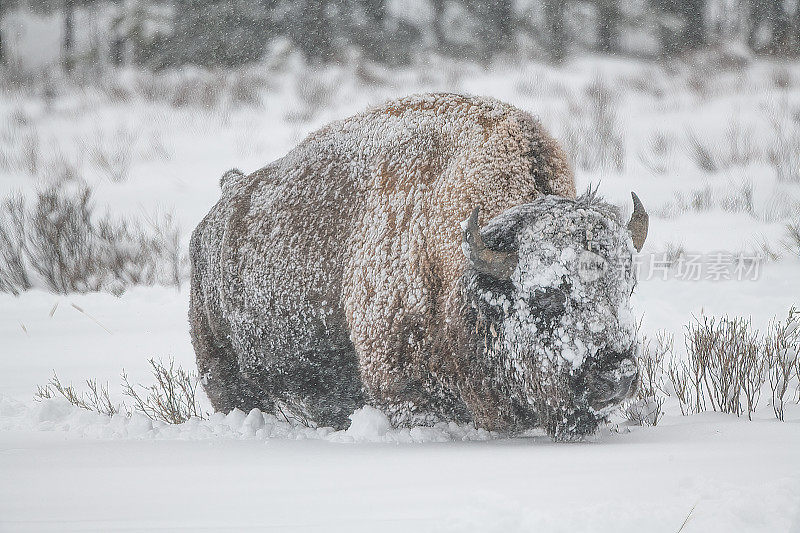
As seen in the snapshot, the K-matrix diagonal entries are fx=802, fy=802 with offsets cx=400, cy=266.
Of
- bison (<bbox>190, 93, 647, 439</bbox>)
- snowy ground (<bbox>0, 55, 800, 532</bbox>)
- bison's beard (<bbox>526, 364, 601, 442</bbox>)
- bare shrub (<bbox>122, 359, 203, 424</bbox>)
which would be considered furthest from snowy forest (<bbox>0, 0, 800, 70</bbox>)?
bison's beard (<bbox>526, 364, 601, 442</bbox>)

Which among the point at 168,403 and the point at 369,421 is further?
the point at 168,403

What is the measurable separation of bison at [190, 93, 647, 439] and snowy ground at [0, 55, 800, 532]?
233 millimetres

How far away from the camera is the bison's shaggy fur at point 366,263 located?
352 centimetres

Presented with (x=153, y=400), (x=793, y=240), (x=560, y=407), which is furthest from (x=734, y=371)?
(x=793, y=240)

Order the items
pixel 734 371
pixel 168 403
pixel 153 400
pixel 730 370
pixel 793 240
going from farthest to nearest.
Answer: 1. pixel 793 240
2. pixel 153 400
3. pixel 168 403
4. pixel 734 371
5. pixel 730 370

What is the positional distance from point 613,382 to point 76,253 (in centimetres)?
743

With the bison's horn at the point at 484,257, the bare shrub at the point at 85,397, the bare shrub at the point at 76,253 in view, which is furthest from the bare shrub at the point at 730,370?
the bare shrub at the point at 76,253

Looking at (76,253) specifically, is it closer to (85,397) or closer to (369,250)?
(85,397)

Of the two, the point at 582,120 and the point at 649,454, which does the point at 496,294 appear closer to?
the point at 649,454

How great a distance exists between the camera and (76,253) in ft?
29.2

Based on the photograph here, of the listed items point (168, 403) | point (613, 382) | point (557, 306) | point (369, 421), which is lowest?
point (168, 403)

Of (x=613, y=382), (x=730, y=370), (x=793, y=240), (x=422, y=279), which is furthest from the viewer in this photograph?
(x=793, y=240)

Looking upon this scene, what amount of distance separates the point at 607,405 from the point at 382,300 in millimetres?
1108

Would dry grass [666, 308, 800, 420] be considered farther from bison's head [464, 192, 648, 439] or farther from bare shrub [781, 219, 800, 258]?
bare shrub [781, 219, 800, 258]
